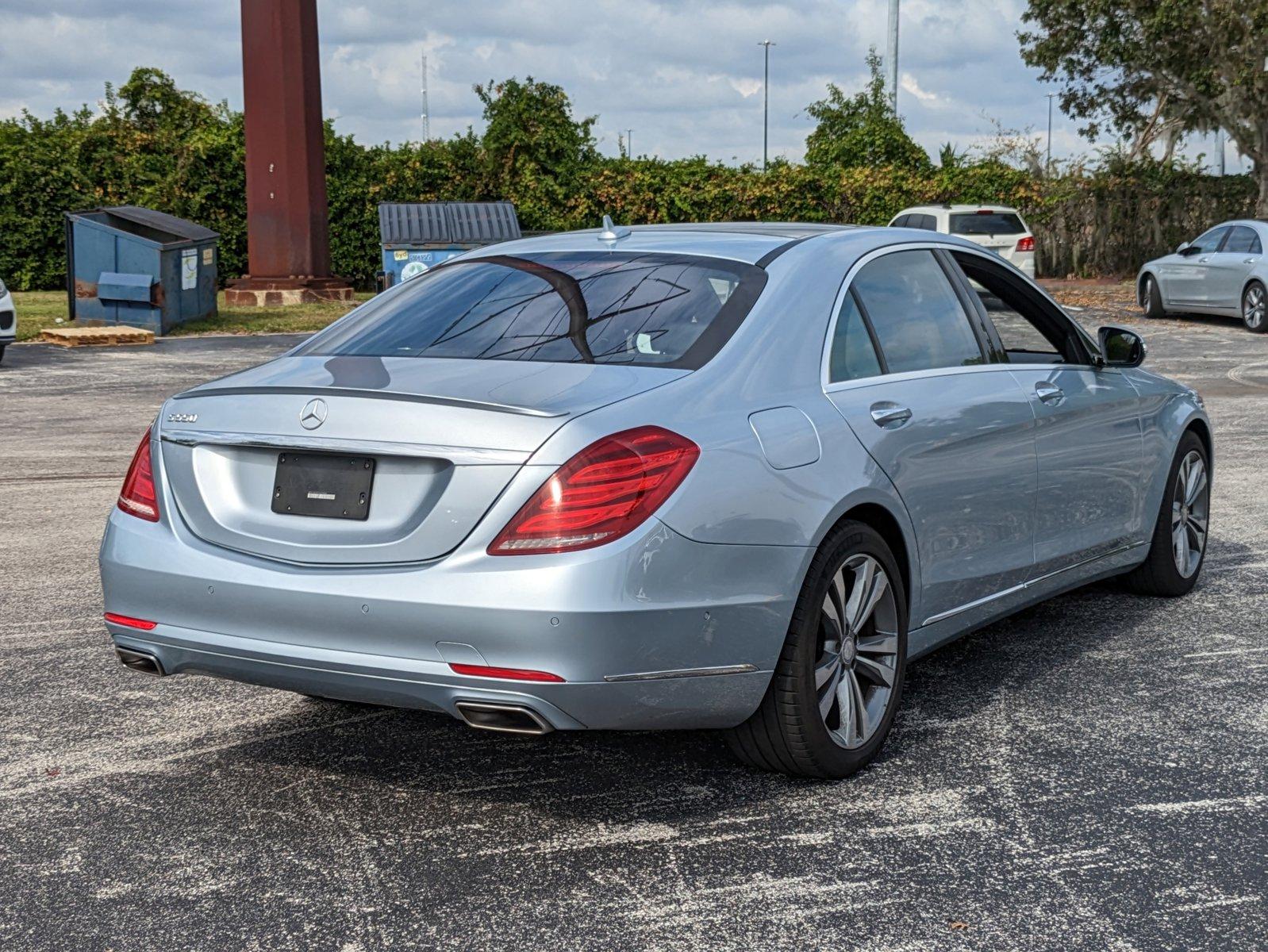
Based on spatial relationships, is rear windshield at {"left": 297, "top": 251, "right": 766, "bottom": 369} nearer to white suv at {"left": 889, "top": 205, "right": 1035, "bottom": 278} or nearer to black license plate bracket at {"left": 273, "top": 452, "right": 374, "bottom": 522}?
black license plate bracket at {"left": 273, "top": 452, "right": 374, "bottom": 522}

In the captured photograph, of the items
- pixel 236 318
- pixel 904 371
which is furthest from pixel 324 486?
pixel 236 318

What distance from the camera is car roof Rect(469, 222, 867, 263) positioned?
4.82 metres

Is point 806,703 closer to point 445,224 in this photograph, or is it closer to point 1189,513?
point 1189,513

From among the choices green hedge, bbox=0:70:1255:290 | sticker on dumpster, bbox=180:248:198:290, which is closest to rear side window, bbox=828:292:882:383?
sticker on dumpster, bbox=180:248:198:290

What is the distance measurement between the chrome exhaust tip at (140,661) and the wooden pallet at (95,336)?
16.4m

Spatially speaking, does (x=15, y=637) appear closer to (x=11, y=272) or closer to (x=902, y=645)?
(x=902, y=645)

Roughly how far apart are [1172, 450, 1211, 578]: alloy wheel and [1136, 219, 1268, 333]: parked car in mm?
15506

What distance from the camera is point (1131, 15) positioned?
33469 mm

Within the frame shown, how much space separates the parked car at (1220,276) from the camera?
69.9 ft

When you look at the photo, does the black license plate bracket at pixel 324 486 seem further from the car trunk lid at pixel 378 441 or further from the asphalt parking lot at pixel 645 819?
the asphalt parking lot at pixel 645 819

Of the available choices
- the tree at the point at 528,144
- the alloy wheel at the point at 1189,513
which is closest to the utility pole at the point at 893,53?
the tree at the point at 528,144

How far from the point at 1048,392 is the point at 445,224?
1770 centimetres

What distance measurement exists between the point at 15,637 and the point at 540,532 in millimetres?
3160

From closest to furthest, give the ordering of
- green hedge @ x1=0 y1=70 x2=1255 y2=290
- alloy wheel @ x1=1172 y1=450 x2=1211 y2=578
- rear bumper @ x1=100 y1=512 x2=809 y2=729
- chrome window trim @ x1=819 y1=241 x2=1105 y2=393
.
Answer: rear bumper @ x1=100 y1=512 x2=809 y2=729
chrome window trim @ x1=819 y1=241 x2=1105 y2=393
alloy wheel @ x1=1172 y1=450 x2=1211 y2=578
green hedge @ x1=0 y1=70 x2=1255 y2=290
